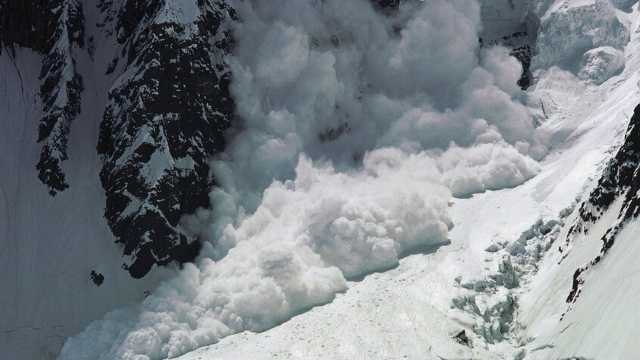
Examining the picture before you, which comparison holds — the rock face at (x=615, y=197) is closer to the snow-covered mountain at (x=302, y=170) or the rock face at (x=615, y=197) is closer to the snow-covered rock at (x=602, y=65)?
the snow-covered mountain at (x=302, y=170)

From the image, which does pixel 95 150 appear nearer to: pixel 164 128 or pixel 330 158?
pixel 164 128

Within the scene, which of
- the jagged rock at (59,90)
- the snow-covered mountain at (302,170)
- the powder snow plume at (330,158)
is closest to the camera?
the snow-covered mountain at (302,170)

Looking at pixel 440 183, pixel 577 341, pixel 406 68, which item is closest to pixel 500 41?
pixel 406 68

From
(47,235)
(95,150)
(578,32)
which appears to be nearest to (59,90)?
(95,150)

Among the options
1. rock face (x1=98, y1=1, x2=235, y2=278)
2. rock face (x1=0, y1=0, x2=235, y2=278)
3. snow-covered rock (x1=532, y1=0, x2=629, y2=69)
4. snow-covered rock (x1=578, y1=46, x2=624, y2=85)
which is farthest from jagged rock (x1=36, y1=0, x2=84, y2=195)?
snow-covered rock (x1=578, y1=46, x2=624, y2=85)

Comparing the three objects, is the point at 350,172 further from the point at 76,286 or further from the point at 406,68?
the point at 76,286

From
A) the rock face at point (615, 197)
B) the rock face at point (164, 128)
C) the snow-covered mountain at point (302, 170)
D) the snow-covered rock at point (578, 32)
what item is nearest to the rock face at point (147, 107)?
the rock face at point (164, 128)
